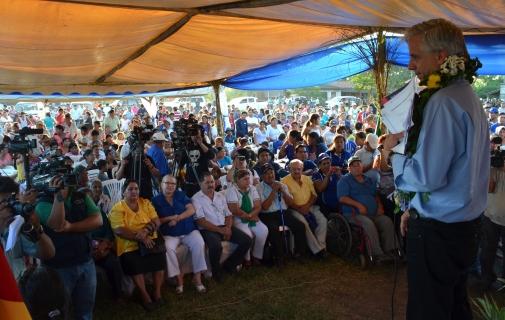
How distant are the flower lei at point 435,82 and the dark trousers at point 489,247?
8.55 ft

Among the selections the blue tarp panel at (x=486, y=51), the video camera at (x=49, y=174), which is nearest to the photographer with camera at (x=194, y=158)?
the blue tarp panel at (x=486, y=51)

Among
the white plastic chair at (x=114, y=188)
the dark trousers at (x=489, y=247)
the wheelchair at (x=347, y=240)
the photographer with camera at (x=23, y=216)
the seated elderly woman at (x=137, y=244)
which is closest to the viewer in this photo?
the photographer with camera at (x=23, y=216)

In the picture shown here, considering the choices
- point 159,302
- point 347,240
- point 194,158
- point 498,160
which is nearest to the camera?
point 498,160

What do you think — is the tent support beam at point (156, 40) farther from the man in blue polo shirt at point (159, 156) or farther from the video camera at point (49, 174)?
the video camera at point (49, 174)

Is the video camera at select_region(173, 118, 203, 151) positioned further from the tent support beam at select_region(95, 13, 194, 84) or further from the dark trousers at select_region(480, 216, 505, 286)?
the dark trousers at select_region(480, 216, 505, 286)

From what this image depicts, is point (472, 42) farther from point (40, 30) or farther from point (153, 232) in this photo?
point (40, 30)

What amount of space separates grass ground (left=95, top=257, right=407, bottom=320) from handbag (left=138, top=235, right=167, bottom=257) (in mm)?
494

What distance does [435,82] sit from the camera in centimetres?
172

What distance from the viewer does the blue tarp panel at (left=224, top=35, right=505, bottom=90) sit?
Answer: 18.5 ft

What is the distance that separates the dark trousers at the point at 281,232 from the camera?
4922mm

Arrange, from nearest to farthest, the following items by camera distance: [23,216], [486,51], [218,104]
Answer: [23,216], [486,51], [218,104]

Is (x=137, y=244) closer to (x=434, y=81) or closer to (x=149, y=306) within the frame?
(x=149, y=306)

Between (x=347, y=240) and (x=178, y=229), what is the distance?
190 centimetres

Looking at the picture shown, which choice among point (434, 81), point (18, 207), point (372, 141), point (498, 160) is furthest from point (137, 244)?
point (372, 141)
